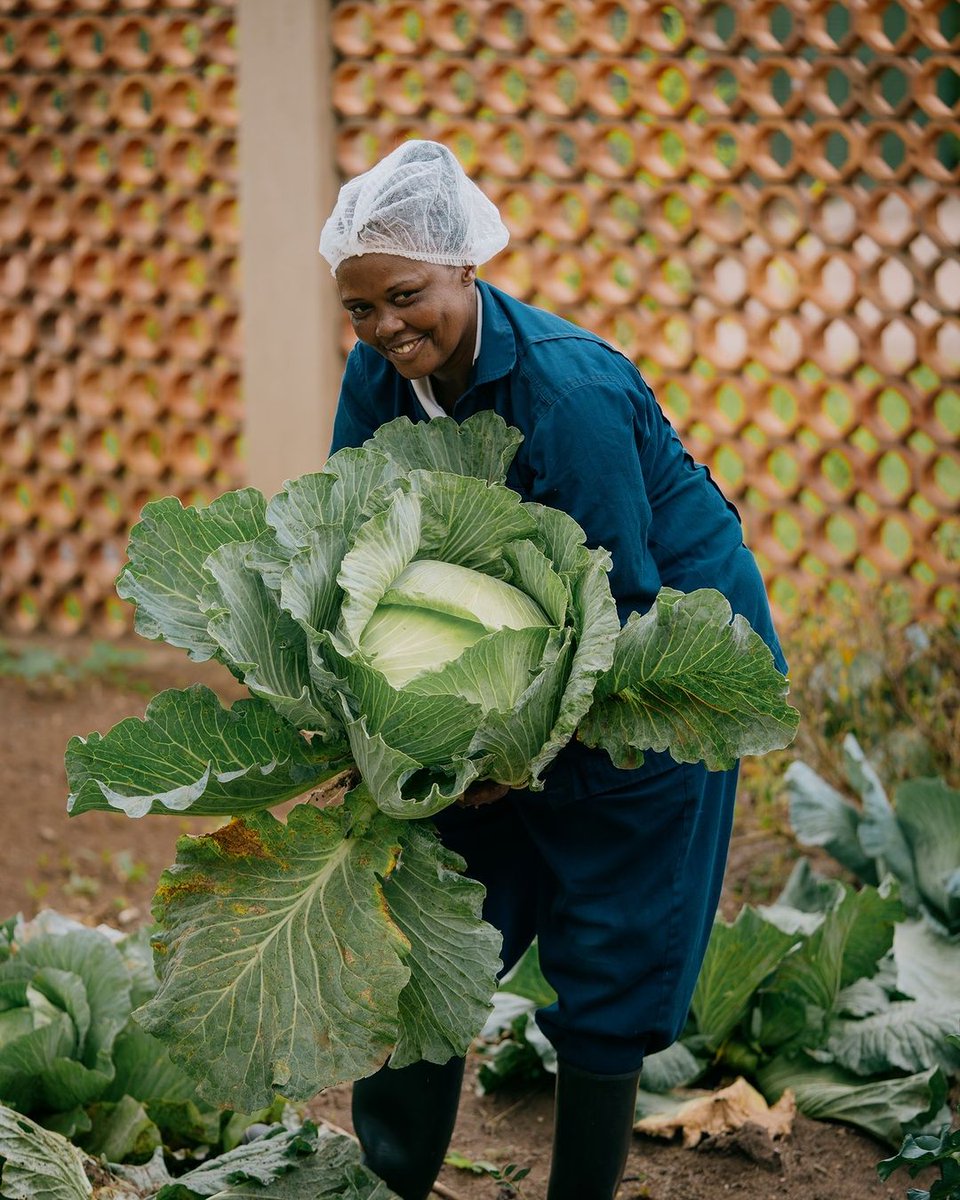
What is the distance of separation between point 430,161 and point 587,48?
361cm

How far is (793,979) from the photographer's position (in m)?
3.14

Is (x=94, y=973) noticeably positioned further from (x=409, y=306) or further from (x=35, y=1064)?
(x=409, y=306)

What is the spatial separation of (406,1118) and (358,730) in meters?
0.95

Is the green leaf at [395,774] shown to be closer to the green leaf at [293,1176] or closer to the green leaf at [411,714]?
the green leaf at [411,714]

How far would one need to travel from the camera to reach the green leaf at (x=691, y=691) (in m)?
2.03

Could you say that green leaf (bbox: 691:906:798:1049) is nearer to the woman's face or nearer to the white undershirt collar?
the white undershirt collar

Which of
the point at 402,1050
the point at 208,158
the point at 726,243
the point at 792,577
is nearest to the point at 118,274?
the point at 208,158

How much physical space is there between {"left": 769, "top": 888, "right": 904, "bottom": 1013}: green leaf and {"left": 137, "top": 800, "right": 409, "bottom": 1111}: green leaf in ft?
4.71

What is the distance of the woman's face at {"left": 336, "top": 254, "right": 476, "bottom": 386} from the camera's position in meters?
2.16

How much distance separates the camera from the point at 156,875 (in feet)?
14.9

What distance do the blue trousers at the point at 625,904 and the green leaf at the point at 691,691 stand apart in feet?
0.48

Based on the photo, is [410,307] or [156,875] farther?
[156,875]

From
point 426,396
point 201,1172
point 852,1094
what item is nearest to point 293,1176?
point 201,1172

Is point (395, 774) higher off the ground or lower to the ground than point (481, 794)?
higher
